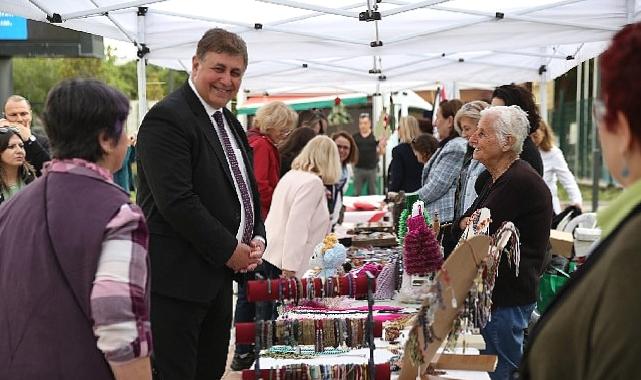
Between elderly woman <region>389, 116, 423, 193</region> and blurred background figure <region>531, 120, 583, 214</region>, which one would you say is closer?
blurred background figure <region>531, 120, 583, 214</region>

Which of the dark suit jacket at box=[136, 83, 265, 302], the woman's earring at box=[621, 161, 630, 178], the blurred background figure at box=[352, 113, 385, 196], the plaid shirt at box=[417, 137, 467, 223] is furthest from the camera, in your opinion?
the blurred background figure at box=[352, 113, 385, 196]

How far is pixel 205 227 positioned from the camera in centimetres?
281

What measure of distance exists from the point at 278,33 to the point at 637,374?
535 cm

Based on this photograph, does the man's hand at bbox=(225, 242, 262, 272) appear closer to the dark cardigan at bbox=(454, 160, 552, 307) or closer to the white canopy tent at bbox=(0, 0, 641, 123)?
the dark cardigan at bbox=(454, 160, 552, 307)

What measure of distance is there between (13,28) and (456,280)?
10.7m

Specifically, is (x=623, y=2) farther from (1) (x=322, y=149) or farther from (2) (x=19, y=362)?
(2) (x=19, y=362)

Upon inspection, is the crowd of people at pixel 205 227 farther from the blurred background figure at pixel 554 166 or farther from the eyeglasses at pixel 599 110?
the blurred background figure at pixel 554 166

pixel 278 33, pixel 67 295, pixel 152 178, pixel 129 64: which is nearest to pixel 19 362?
pixel 67 295

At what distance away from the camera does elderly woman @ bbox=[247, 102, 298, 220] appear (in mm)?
5777

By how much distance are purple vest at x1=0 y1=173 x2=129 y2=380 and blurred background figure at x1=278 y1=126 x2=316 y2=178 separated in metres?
4.76

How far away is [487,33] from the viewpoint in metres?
6.11

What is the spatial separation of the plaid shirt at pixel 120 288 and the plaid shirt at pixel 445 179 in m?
3.61

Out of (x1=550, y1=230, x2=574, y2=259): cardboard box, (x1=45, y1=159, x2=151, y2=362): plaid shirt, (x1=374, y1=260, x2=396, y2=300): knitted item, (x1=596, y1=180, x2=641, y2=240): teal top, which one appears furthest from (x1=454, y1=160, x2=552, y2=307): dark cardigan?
(x1=550, y1=230, x2=574, y2=259): cardboard box

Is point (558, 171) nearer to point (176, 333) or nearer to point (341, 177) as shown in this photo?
point (341, 177)
